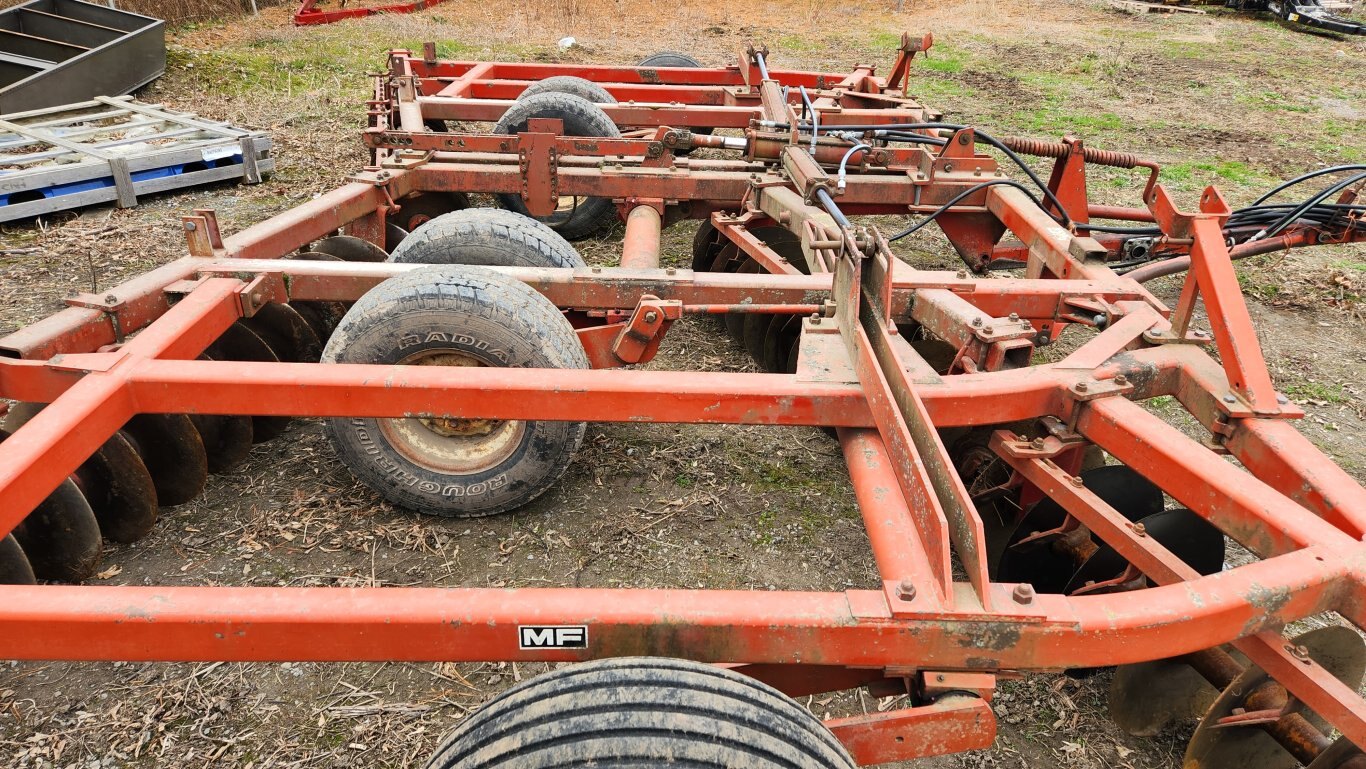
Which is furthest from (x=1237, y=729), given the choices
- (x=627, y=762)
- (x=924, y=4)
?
(x=924, y=4)

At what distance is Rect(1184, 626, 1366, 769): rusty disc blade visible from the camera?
193cm

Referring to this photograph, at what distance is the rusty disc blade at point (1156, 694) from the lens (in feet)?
7.32

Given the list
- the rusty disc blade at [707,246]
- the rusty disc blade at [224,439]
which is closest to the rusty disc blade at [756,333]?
the rusty disc blade at [707,246]

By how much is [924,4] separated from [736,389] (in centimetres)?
1593

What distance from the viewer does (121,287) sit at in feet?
8.79

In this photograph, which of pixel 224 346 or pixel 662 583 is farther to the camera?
pixel 224 346

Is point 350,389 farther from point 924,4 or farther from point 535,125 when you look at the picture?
point 924,4

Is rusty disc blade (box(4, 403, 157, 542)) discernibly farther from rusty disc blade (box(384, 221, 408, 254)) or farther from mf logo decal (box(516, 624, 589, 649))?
rusty disc blade (box(384, 221, 408, 254))

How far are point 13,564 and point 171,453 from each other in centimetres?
69

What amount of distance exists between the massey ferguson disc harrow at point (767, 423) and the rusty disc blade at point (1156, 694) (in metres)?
0.01

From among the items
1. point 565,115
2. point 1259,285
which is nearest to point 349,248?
point 565,115

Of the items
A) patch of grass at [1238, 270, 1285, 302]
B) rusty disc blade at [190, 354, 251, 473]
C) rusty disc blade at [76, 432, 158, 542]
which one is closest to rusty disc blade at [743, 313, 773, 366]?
rusty disc blade at [190, 354, 251, 473]

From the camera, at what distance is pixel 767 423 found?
7.44 feet

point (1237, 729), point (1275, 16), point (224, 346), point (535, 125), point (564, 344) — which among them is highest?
point (1275, 16)
